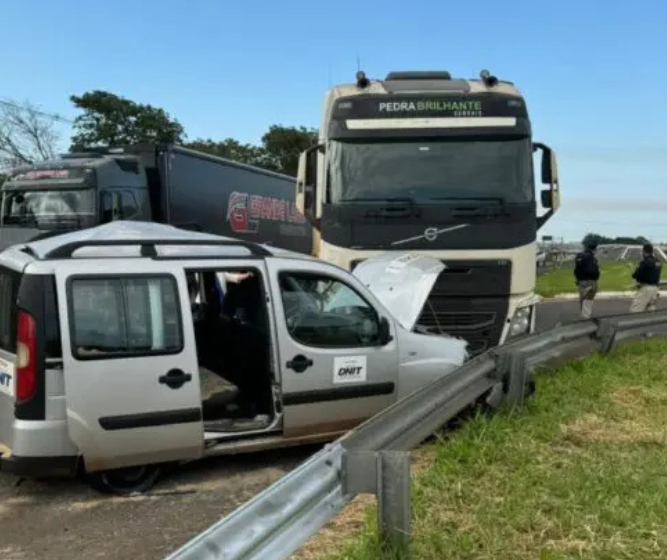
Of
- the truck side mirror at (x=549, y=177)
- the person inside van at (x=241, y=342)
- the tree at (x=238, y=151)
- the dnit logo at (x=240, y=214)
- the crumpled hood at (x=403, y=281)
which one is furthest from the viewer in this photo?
the tree at (x=238, y=151)

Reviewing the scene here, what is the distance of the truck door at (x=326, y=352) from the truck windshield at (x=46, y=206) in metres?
10.4

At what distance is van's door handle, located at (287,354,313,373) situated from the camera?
19.0 ft

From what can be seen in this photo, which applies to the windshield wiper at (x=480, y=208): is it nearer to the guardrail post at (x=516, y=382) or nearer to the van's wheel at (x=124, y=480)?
the guardrail post at (x=516, y=382)

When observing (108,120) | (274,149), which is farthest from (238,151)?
(108,120)

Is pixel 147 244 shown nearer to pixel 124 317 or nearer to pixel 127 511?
pixel 124 317

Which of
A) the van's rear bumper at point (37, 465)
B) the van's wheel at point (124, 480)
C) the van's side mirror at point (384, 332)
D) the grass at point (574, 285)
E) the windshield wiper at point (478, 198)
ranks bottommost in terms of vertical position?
the grass at point (574, 285)

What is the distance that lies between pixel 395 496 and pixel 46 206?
46.9ft

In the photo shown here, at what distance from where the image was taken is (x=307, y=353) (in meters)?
5.88

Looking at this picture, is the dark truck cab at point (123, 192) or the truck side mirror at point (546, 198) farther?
the dark truck cab at point (123, 192)

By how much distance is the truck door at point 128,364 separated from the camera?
507 centimetres

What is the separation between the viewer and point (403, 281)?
7.07m

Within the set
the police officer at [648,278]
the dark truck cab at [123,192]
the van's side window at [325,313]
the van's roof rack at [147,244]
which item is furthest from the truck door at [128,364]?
the police officer at [648,278]

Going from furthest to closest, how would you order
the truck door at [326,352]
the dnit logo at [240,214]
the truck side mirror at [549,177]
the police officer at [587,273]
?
the dnit logo at [240,214]
the police officer at [587,273]
the truck side mirror at [549,177]
the truck door at [326,352]

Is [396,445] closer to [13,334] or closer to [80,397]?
[80,397]
